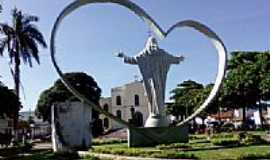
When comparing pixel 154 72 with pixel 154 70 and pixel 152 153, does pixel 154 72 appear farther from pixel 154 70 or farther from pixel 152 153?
pixel 152 153

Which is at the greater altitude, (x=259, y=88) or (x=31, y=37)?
(x=31, y=37)

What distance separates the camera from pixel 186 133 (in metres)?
32.7

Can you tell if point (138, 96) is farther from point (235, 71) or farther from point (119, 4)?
point (119, 4)

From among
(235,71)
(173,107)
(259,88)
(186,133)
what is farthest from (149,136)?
(173,107)

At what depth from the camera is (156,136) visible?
102 feet

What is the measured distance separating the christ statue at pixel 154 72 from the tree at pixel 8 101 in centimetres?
1549

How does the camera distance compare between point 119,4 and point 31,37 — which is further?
point 31,37

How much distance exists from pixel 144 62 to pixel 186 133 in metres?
5.39

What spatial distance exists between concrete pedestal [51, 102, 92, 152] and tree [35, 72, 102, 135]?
4189cm

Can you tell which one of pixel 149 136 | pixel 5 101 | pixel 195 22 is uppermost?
pixel 195 22

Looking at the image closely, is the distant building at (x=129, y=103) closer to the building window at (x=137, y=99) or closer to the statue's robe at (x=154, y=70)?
the building window at (x=137, y=99)

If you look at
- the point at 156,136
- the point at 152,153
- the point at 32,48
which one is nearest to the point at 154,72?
the point at 156,136

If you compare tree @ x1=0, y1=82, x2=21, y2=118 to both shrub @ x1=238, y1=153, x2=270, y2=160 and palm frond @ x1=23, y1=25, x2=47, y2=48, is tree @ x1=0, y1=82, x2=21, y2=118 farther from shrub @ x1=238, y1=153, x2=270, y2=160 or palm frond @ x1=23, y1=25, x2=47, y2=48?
shrub @ x1=238, y1=153, x2=270, y2=160

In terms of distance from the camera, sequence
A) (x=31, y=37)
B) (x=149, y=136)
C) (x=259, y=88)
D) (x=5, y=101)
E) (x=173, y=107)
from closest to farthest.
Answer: (x=149, y=136)
(x=5, y=101)
(x=31, y=37)
(x=259, y=88)
(x=173, y=107)
